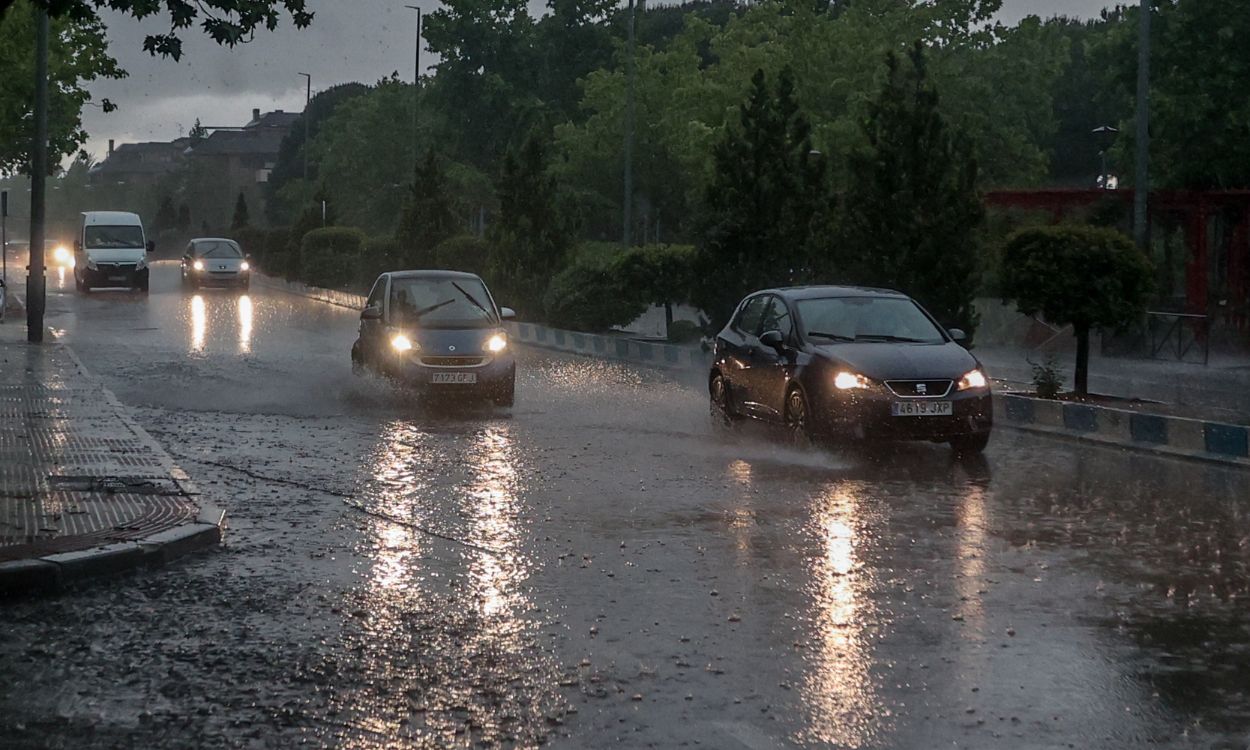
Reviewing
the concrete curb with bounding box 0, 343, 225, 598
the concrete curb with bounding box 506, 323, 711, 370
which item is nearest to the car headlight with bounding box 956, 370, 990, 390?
the concrete curb with bounding box 0, 343, 225, 598

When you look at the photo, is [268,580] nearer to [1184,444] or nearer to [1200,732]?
[1200,732]

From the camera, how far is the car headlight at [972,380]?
47.7 feet

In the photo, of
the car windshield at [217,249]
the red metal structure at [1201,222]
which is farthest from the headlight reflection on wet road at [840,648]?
the car windshield at [217,249]

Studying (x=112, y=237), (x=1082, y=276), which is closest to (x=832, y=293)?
(x=1082, y=276)

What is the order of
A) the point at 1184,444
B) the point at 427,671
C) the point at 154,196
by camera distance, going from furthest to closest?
the point at 154,196 → the point at 1184,444 → the point at 427,671

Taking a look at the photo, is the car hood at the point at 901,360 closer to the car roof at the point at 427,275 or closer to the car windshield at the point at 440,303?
the car windshield at the point at 440,303

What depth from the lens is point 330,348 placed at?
2833cm

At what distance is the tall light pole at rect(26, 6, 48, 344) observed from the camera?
25.4 metres

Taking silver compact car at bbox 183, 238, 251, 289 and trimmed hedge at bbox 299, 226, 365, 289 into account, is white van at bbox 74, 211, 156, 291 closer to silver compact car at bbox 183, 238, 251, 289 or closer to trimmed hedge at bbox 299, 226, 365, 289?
silver compact car at bbox 183, 238, 251, 289

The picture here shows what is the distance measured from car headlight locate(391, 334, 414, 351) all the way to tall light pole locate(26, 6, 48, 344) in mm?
9309

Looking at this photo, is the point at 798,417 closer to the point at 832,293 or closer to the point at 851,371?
the point at 851,371

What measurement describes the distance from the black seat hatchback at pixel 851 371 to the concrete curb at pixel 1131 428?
1761 mm

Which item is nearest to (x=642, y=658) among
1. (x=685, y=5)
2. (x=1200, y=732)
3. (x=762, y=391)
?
(x=1200, y=732)

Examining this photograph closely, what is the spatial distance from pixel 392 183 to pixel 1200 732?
274 feet
